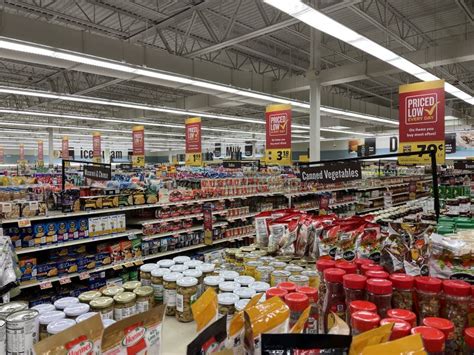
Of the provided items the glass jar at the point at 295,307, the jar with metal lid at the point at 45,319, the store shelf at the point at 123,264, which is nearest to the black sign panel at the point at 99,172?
the store shelf at the point at 123,264

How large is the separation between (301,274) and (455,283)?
0.75 meters

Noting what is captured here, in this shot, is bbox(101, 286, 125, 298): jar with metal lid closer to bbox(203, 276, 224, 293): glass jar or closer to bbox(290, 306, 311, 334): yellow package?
bbox(203, 276, 224, 293): glass jar

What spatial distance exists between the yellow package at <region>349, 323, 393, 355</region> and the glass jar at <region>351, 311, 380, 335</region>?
0.07 metres

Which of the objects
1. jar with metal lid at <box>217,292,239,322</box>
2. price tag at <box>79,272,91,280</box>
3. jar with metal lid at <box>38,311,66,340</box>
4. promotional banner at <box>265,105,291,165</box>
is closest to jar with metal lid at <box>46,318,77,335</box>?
jar with metal lid at <box>38,311,66,340</box>

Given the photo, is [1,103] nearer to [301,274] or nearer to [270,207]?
[270,207]

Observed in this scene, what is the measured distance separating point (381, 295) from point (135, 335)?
91 cm

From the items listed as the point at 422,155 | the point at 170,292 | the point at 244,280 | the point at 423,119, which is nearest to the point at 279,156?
the point at 423,119

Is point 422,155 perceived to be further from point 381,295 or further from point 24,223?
point 24,223

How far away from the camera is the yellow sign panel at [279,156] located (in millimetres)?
10320

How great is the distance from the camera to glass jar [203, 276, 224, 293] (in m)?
1.77

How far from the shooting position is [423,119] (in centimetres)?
751

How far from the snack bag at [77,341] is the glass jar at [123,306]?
0.47m

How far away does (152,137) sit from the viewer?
31.8 meters

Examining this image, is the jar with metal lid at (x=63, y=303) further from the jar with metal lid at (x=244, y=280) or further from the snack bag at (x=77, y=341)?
the jar with metal lid at (x=244, y=280)
